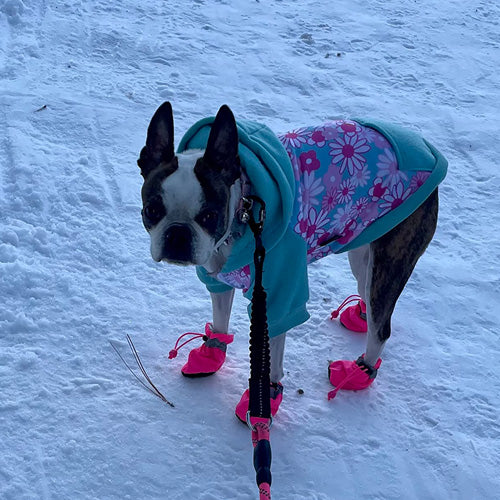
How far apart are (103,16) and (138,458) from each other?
5.05 m

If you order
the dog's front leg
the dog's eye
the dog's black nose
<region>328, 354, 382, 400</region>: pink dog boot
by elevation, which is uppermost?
the dog's eye

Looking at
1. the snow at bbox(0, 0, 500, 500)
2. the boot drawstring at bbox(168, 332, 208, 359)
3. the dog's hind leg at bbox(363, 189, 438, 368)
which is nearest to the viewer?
the snow at bbox(0, 0, 500, 500)

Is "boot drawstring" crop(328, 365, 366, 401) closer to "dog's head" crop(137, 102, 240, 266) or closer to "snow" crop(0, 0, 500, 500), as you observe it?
"snow" crop(0, 0, 500, 500)

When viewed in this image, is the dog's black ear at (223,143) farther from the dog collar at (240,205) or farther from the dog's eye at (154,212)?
the dog's eye at (154,212)

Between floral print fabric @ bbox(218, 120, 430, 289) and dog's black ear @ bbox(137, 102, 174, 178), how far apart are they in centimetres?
56

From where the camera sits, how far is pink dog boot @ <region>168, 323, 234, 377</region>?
3236 mm

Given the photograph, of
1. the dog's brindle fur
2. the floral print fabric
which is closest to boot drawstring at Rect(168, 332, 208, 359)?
the dog's brindle fur

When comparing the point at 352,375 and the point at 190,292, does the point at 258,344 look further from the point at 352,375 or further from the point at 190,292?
the point at 190,292

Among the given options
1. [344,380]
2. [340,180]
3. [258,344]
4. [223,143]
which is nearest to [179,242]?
[223,143]

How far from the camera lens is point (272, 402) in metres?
3.05

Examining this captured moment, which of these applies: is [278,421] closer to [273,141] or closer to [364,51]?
[273,141]

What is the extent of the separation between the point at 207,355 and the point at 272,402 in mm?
432

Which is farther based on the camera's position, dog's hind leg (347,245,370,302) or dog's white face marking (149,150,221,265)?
dog's hind leg (347,245,370,302)

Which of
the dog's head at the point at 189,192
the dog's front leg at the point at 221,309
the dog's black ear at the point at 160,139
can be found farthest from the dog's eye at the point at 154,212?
the dog's front leg at the point at 221,309
